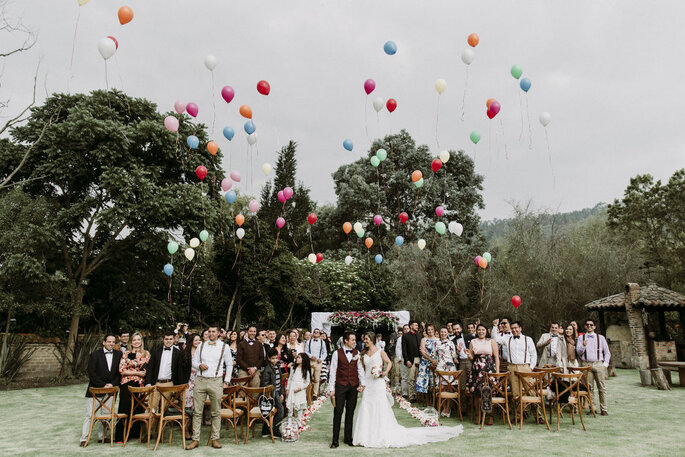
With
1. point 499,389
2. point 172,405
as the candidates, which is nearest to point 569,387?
point 499,389

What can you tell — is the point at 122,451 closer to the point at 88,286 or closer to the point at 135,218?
the point at 135,218

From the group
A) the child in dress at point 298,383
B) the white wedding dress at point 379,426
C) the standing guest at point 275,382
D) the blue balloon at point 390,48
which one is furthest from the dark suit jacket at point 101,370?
the blue balloon at point 390,48

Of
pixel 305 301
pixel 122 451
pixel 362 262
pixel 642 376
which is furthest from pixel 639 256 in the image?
pixel 122 451

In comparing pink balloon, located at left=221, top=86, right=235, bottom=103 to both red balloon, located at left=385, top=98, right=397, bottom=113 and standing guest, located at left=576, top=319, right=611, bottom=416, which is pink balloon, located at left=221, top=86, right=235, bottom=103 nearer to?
red balloon, located at left=385, top=98, right=397, bottom=113

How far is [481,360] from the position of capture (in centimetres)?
728

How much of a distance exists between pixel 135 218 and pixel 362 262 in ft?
40.7

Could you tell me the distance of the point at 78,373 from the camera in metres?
14.5

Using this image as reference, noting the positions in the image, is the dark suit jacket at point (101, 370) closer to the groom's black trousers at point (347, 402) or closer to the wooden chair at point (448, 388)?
the groom's black trousers at point (347, 402)

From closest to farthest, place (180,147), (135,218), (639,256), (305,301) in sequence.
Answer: (135,218) < (180,147) < (639,256) < (305,301)

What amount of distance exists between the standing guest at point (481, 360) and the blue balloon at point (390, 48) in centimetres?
593

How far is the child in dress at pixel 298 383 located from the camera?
22.6 ft

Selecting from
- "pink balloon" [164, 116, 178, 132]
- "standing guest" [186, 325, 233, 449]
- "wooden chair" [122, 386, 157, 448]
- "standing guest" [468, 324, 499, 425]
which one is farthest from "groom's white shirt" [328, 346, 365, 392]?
"pink balloon" [164, 116, 178, 132]

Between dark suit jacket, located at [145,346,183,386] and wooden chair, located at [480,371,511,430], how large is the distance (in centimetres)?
461

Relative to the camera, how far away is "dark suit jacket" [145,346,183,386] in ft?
21.2
